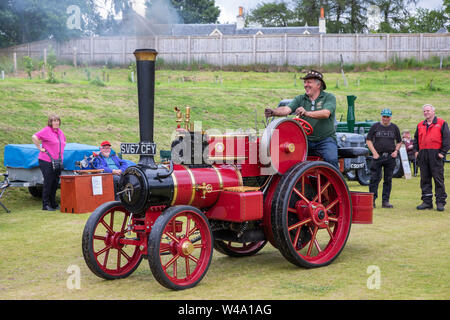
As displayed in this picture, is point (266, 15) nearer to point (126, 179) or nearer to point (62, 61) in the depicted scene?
point (62, 61)

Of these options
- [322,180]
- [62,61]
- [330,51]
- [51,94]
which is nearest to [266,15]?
[330,51]

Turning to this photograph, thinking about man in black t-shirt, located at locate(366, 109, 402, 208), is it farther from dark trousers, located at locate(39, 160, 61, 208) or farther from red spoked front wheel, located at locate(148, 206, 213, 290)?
red spoked front wheel, located at locate(148, 206, 213, 290)

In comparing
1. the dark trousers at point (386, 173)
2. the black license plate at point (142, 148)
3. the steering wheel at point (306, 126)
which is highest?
the steering wheel at point (306, 126)

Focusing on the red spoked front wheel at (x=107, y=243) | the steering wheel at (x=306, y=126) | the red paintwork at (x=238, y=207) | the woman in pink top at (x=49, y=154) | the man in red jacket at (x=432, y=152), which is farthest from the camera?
the woman in pink top at (x=49, y=154)

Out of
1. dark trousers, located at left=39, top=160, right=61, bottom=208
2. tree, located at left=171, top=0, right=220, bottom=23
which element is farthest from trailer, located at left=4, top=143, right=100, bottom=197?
tree, located at left=171, top=0, right=220, bottom=23

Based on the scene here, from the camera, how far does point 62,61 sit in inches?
856

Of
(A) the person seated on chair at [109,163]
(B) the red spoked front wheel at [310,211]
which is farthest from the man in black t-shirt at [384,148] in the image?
(A) the person seated on chair at [109,163]

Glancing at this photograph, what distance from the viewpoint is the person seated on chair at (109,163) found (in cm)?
886

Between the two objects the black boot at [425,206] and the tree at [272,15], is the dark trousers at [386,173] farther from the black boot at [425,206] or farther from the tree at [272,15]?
the tree at [272,15]

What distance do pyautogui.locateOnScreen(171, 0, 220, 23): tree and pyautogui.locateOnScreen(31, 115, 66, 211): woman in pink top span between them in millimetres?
33985

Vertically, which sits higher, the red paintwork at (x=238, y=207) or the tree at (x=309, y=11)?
the tree at (x=309, y=11)

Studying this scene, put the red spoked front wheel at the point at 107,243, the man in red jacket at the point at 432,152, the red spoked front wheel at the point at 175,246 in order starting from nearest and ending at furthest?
1. the red spoked front wheel at the point at 175,246
2. the red spoked front wheel at the point at 107,243
3. the man in red jacket at the point at 432,152

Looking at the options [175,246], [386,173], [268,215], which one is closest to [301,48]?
[386,173]

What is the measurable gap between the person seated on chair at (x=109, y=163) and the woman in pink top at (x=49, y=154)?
57cm
